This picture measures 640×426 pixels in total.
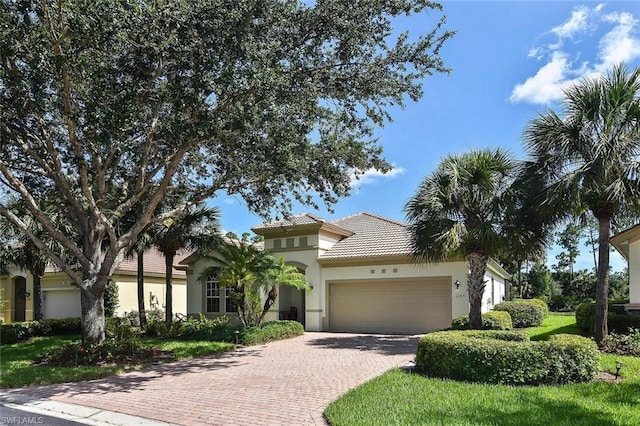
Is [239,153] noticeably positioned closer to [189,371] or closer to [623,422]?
[189,371]

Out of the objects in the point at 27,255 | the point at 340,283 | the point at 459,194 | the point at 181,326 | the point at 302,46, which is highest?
the point at 302,46

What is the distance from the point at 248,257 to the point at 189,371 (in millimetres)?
7477

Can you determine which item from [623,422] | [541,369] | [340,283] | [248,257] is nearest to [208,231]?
[248,257]

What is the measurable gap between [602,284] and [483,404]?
25.6 feet

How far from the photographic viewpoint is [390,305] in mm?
21031

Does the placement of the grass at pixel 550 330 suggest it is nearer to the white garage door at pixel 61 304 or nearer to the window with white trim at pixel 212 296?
the window with white trim at pixel 212 296

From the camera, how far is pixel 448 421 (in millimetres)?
6613

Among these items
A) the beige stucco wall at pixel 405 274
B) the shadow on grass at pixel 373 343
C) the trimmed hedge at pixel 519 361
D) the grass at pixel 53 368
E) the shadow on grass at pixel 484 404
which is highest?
the beige stucco wall at pixel 405 274

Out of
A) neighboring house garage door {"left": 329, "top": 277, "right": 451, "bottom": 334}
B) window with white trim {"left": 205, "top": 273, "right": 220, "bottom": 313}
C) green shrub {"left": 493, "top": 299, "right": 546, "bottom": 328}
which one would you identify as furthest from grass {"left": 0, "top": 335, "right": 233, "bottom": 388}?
green shrub {"left": 493, "top": 299, "right": 546, "bottom": 328}

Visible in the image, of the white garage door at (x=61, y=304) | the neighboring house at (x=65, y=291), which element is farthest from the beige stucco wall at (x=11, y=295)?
the white garage door at (x=61, y=304)

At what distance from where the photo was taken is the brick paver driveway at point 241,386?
761 cm

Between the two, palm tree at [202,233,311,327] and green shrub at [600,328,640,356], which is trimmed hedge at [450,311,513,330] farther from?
palm tree at [202,233,311,327]

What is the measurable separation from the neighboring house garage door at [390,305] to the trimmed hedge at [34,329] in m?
11.9

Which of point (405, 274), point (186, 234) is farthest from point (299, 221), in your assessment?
point (405, 274)
